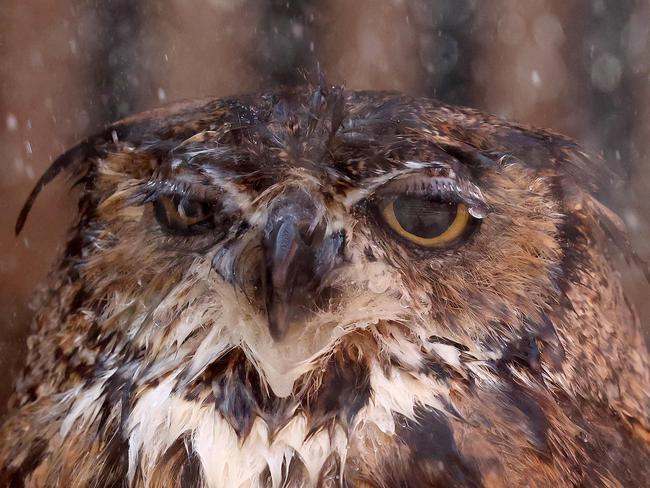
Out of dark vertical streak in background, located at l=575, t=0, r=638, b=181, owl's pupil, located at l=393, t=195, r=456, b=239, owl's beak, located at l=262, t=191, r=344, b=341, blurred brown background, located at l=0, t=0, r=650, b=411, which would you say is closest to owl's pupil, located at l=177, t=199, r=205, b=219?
owl's beak, located at l=262, t=191, r=344, b=341

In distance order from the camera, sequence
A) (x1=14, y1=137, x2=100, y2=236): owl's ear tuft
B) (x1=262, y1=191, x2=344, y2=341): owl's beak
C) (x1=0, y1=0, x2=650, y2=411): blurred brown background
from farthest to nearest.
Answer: (x1=0, y1=0, x2=650, y2=411): blurred brown background
(x1=14, y1=137, x2=100, y2=236): owl's ear tuft
(x1=262, y1=191, x2=344, y2=341): owl's beak

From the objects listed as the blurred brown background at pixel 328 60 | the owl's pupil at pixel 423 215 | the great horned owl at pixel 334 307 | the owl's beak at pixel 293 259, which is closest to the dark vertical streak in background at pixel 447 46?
the blurred brown background at pixel 328 60

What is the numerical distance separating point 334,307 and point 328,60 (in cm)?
68

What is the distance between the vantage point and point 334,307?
801mm

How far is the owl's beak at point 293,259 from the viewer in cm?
75

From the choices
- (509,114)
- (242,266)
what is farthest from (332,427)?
(509,114)

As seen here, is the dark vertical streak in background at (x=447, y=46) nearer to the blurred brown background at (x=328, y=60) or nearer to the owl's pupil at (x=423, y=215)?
the blurred brown background at (x=328, y=60)

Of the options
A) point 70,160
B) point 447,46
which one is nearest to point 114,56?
point 70,160

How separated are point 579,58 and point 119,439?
101 centimetres

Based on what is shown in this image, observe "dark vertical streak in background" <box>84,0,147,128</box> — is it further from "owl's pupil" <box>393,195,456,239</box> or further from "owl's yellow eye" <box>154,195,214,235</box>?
"owl's pupil" <box>393,195,456,239</box>

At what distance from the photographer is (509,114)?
1.41 m

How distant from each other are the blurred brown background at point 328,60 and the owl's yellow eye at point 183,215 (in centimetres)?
46

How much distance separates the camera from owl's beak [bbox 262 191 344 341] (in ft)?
2.47

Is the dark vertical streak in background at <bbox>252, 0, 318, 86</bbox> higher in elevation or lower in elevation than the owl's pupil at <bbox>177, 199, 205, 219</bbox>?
lower
